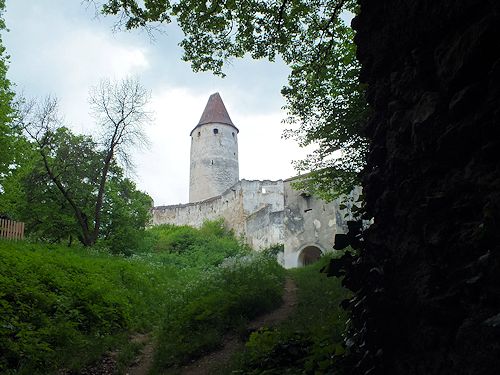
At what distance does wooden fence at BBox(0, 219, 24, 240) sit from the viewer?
17328 millimetres

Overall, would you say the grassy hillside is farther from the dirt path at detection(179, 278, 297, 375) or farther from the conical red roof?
the conical red roof

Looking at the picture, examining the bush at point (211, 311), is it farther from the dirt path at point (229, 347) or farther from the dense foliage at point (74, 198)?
the dense foliage at point (74, 198)

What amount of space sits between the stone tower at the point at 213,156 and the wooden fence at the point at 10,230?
3550cm

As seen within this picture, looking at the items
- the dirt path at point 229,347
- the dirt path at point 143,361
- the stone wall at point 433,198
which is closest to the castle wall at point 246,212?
the dirt path at point 229,347

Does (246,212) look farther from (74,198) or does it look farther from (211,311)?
(211,311)

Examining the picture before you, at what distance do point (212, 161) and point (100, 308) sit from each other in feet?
Result: 146

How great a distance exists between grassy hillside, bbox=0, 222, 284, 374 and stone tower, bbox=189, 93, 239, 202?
3792 centimetres

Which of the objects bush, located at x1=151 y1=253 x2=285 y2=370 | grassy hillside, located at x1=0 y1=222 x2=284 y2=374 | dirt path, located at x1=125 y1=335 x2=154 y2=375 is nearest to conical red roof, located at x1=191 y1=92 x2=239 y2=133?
grassy hillside, located at x1=0 y1=222 x2=284 y2=374

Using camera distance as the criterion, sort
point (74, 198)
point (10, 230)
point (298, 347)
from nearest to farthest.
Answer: point (298, 347) < point (10, 230) < point (74, 198)

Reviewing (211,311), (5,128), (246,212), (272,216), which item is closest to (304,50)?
(211,311)

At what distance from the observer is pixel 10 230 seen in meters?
Result: 17.7

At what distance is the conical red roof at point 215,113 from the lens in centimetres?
5780

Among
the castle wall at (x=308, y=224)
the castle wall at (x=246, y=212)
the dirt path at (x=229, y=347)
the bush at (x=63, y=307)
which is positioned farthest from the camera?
the castle wall at (x=246, y=212)

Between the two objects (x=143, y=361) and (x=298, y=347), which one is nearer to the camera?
(x=298, y=347)
